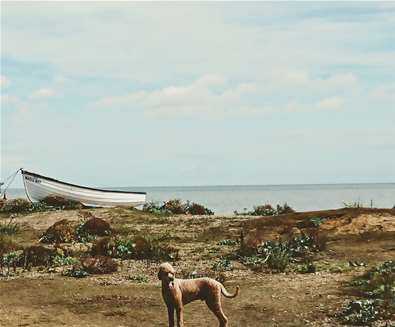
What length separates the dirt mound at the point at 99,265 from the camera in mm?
17891

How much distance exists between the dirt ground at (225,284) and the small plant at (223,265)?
180mm

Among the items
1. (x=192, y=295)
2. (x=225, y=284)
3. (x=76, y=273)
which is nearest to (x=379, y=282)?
(x=225, y=284)

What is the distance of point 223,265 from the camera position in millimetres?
18641

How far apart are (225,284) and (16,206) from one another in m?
18.3

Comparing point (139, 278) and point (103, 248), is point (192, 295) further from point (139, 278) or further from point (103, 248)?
point (103, 248)

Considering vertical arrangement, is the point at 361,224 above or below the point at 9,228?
above

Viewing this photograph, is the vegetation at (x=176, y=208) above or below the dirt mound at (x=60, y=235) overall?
above

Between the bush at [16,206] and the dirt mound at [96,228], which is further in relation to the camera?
the bush at [16,206]

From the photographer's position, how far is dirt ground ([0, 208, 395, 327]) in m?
13.5

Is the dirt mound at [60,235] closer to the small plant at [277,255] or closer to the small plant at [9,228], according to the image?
the small plant at [9,228]

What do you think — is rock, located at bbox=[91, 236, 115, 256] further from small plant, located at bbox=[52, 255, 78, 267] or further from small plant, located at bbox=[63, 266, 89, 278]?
small plant, located at bbox=[63, 266, 89, 278]

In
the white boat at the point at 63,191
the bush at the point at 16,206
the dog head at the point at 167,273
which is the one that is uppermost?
the white boat at the point at 63,191

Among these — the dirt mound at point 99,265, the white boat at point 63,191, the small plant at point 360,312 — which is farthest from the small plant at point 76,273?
the white boat at point 63,191

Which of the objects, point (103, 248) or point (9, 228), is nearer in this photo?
point (103, 248)
